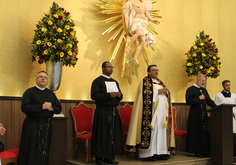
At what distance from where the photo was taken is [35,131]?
3840 mm

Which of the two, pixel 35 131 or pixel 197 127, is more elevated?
pixel 35 131

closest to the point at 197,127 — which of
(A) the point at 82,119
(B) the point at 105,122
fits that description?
(B) the point at 105,122

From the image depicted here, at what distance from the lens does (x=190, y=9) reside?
813cm

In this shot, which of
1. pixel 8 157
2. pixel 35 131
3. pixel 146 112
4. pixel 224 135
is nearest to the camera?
pixel 8 157

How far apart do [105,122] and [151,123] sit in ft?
3.05

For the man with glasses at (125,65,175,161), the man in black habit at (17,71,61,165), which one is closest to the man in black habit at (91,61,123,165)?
the man with glasses at (125,65,175,161)

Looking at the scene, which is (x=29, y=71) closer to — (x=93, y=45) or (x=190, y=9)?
(x=93, y=45)

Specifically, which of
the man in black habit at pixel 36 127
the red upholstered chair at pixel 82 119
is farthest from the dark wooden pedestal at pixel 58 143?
the red upholstered chair at pixel 82 119

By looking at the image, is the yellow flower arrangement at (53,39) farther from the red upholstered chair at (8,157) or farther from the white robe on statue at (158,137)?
the white robe on statue at (158,137)

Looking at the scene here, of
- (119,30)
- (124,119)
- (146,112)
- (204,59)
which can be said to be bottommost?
(124,119)

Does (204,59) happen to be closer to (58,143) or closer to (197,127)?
(197,127)

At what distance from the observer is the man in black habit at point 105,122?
15.3 ft

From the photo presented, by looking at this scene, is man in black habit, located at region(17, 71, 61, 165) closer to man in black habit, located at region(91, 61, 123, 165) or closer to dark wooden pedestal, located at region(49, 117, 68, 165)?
dark wooden pedestal, located at region(49, 117, 68, 165)

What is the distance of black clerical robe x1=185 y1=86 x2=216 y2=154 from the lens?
551cm
